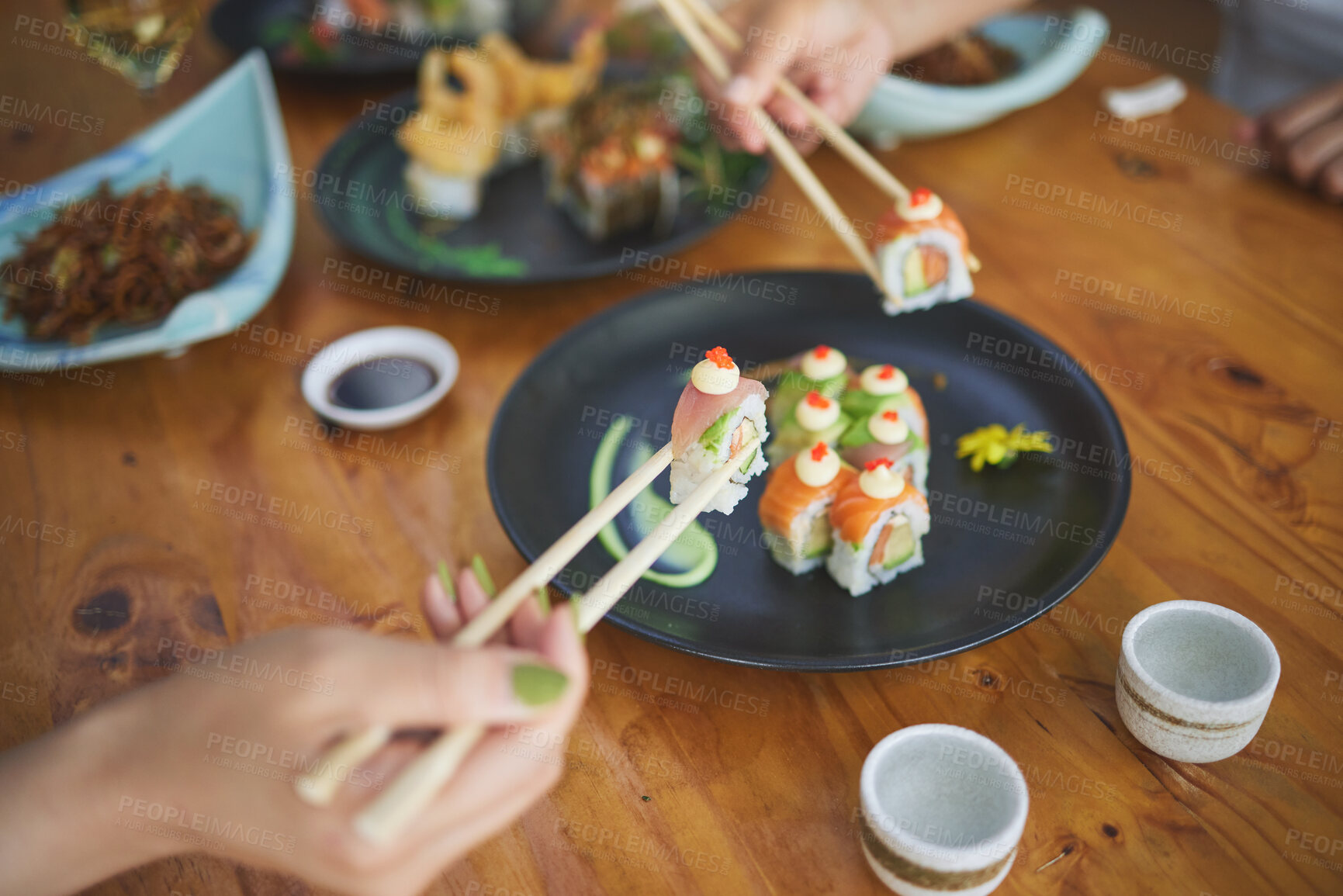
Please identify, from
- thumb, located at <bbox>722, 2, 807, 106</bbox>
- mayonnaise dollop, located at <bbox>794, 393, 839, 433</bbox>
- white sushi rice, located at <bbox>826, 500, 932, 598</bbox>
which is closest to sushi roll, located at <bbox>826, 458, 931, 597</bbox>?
white sushi rice, located at <bbox>826, 500, 932, 598</bbox>

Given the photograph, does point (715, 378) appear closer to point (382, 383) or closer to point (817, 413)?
point (817, 413)

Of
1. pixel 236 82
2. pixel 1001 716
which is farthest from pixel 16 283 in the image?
pixel 1001 716

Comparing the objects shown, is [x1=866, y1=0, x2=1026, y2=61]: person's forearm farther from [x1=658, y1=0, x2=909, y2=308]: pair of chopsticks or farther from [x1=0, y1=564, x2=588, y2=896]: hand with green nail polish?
[x1=0, y1=564, x2=588, y2=896]: hand with green nail polish

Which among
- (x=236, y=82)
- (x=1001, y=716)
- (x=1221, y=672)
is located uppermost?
(x=236, y=82)

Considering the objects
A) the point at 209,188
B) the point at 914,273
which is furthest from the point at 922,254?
the point at 209,188

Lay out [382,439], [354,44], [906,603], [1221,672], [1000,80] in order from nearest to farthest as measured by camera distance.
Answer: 1. [1221,672]
2. [906,603]
3. [382,439]
4. [1000,80]
5. [354,44]

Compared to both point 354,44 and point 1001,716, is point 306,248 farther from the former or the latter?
point 1001,716
